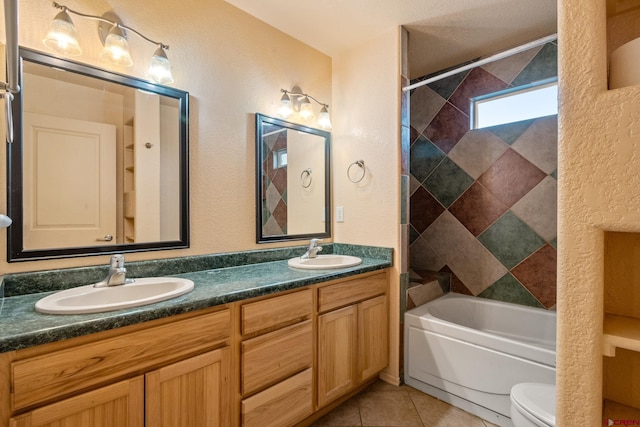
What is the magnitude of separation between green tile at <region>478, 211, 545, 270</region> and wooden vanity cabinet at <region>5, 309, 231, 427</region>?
7.63 feet

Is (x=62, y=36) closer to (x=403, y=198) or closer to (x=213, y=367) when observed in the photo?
(x=213, y=367)

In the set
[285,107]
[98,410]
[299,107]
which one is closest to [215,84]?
[285,107]

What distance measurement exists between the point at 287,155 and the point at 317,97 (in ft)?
2.00

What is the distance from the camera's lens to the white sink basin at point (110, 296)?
103 centimetres

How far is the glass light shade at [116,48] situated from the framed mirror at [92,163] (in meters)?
0.08

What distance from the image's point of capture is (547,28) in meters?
2.21

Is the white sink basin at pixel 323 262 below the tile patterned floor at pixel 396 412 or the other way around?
the other way around

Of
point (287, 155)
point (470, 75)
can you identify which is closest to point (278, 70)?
point (287, 155)

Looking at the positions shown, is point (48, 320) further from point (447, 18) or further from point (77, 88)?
point (447, 18)

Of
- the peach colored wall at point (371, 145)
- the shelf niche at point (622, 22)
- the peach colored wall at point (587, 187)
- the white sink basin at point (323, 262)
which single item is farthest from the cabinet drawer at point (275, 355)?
the shelf niche at point (622, 22)

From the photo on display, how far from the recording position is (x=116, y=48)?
4.75ft

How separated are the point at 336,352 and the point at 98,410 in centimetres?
120

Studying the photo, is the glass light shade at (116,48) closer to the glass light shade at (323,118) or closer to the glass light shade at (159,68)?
the glass light shade at (159,68)

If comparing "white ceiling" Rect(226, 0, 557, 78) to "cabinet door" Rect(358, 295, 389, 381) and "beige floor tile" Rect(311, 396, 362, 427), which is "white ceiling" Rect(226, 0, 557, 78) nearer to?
"cabinet door" Rect(358, 295, 389, 381)
